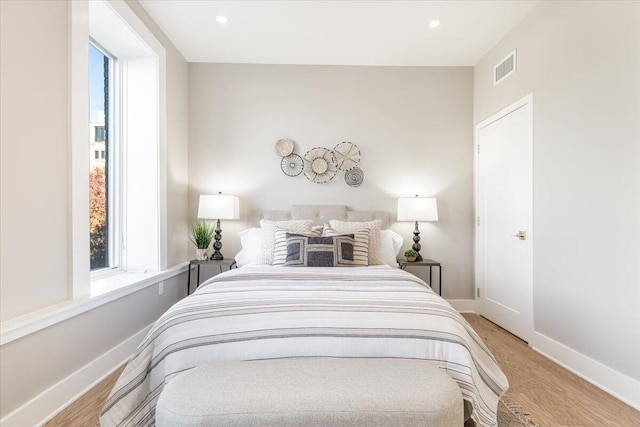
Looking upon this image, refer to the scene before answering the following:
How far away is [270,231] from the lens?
121 inches

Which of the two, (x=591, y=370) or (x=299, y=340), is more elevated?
(x=299, y=340)

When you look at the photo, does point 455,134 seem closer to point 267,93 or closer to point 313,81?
point 313,81

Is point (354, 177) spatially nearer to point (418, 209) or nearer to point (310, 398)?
point (418, 209)

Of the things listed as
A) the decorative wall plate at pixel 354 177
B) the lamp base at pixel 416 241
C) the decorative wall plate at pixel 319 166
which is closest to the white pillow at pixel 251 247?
the decorative wall plate at pixel 319 166

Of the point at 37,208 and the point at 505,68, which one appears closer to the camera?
the point at 37,208

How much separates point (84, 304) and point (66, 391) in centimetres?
49

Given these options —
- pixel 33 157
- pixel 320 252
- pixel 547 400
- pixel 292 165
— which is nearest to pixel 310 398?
pixel 320 252

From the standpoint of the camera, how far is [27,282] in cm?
166

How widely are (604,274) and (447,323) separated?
140 cm

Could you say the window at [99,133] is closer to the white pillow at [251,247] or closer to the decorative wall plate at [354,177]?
the white pillow at [251,247]

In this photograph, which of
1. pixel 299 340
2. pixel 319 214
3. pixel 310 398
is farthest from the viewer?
pixel 319 214

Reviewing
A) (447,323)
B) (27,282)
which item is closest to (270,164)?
(27,282)

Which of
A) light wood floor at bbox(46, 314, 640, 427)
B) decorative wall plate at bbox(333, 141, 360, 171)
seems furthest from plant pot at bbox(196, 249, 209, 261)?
decorative wall plate at bbox(333, 141, 360, 171)

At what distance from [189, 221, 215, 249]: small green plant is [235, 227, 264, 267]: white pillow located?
17.9 inches
